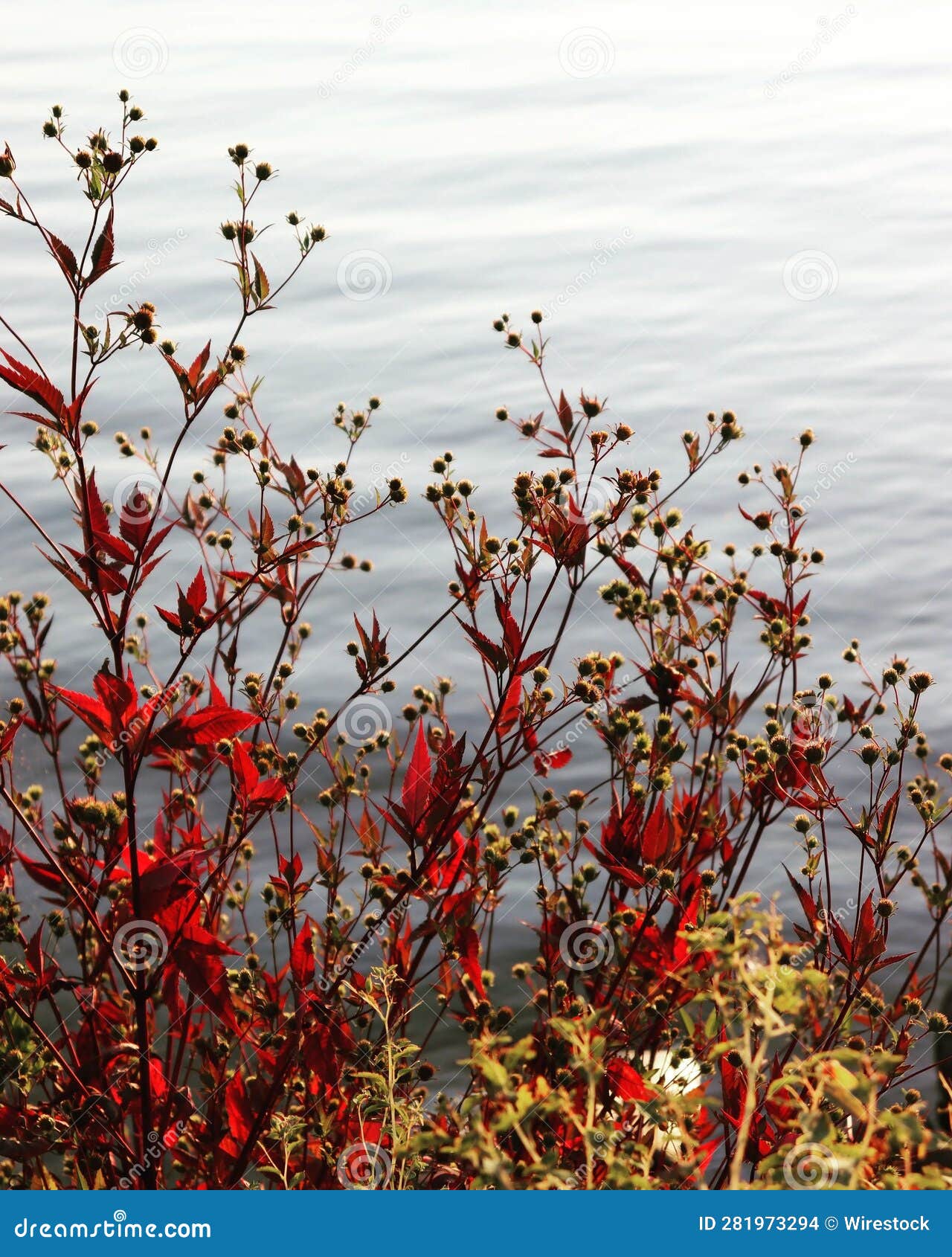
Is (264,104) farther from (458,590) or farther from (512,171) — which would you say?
(458,590)

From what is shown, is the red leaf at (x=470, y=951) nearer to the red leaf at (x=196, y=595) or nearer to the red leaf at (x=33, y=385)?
the red leaf at (x=196, y=595)

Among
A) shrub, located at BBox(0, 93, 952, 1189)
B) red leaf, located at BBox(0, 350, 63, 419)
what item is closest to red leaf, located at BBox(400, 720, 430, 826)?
shrub, located at BBox(0, 93, 952, 1189)

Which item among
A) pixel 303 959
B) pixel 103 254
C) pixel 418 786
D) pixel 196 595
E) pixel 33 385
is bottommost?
pixel 303 959

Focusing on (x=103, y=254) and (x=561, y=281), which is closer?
(x=103, y=254)

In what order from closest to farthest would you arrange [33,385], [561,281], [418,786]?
[33,385], [418,786], [561,281]

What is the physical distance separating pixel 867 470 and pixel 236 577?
3.69 m

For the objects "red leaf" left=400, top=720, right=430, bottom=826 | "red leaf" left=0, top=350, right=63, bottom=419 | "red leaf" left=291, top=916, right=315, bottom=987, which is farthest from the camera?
"red leaf" left=291, top=916, right=315, bottom=987

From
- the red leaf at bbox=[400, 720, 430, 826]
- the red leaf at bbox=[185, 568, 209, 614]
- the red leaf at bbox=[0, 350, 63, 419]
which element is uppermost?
the red leaf at bbox=[0, 350, 63, 419]

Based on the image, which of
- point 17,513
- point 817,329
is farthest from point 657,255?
point 17,513

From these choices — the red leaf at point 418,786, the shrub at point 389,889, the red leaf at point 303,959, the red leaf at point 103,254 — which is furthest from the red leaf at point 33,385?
the red leaf at point 303,959

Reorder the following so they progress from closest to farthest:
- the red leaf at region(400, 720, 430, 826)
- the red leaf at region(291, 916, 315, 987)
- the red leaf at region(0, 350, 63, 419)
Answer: the red leaf at region(0, 350, 63, 419) < the red leaf at region(400, 720, 430, 826) < the red leaf at region(291, 916, 315, 987)

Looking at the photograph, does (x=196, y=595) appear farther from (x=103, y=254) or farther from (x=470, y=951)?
(x=470, y=951)

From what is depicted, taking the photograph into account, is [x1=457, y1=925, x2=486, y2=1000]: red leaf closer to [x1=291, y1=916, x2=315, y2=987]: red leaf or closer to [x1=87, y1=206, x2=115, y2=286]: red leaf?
[x1=291, y1=916, x2=315, y2=987]: red leaf

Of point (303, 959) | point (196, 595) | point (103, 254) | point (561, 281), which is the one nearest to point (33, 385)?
point (103, 254)
